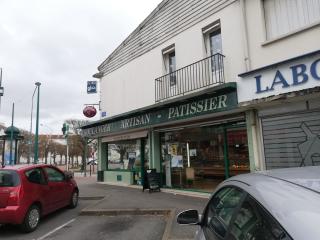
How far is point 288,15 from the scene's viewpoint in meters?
9.36

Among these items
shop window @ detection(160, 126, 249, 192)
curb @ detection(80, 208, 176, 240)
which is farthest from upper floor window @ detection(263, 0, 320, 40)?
curb @ detection(80, 208, 176, 240)

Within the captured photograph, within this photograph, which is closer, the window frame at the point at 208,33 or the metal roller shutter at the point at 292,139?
the metal roller shutter at the point at 292,139

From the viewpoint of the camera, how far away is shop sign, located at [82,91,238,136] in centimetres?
1003

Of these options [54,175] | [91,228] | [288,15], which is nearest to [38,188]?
[54,175]

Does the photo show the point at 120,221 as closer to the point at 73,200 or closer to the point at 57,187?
the point at 57,187

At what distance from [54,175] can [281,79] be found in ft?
22.2

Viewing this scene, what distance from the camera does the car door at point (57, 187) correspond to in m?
9.55

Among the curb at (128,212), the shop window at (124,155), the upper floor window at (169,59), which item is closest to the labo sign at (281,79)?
the curb at (128,212)

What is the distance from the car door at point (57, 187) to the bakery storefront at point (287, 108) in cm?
569

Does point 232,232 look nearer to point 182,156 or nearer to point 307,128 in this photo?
point 307,128

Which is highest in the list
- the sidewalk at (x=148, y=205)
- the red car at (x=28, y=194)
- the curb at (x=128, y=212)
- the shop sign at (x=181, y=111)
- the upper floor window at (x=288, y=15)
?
the upper floor window at (x=288, y=15)

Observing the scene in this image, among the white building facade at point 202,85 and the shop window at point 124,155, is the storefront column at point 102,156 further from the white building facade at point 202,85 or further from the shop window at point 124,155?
the white building facade at point 202,85

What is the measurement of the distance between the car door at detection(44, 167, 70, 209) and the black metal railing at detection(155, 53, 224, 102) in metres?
4.96

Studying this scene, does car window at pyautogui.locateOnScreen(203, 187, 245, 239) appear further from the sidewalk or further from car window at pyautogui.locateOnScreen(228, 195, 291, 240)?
the sidewalk
